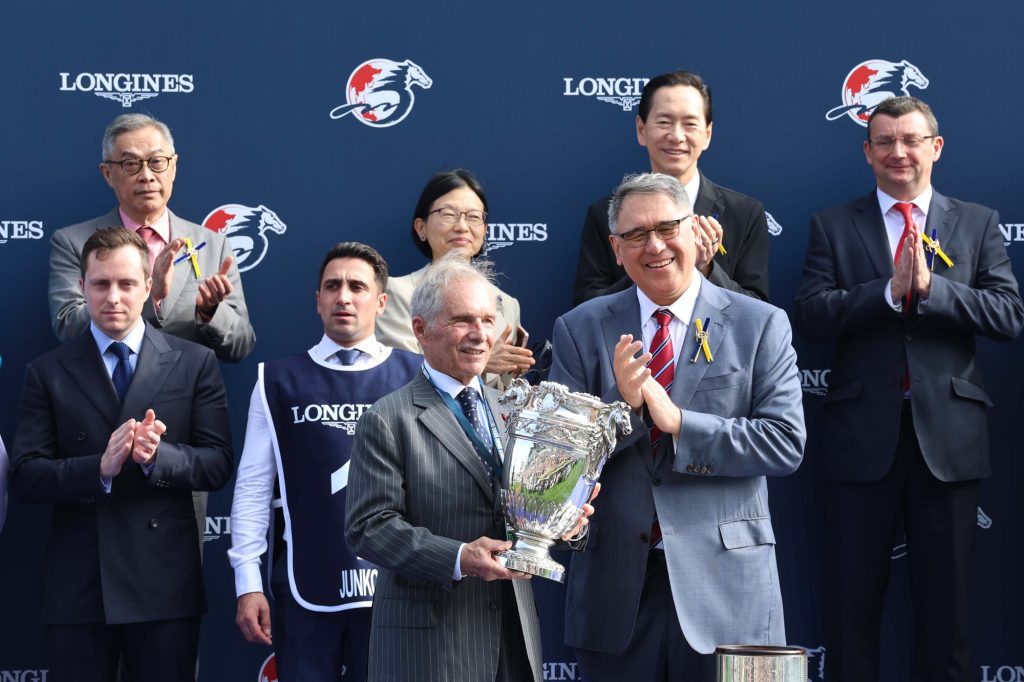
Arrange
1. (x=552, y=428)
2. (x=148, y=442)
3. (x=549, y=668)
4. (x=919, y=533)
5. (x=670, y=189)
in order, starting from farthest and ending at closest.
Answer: (x=549, y=668)
(x=919, y=533)
(x=148, y=442)
(x=670, y=189)
(x=552, y=428)

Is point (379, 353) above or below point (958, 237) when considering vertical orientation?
below

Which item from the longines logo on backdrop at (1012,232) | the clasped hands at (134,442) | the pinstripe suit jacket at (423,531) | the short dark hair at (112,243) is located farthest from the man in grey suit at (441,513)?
the longines logo on backdrop at (1012,232)

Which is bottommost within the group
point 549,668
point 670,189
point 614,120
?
point 549,668

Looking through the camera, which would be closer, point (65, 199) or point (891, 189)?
point (891, 189)

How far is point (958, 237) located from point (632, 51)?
61.1 inches

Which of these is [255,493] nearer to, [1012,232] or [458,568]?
[458,568]

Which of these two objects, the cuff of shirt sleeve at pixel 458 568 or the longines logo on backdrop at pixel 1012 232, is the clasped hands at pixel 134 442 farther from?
the longines logo on backdrop at pixel 1012 232

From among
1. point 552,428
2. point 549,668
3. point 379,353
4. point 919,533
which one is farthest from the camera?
point 549,668

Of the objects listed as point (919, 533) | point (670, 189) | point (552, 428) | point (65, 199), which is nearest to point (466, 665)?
point (552, 428)

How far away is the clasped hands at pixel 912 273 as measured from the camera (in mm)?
4508

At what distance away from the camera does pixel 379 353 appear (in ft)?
14.3

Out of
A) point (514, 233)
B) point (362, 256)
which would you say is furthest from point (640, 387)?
point (514, 233)

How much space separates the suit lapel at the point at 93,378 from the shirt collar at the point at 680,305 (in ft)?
6.08

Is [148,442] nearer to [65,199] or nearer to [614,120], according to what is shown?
[65,199]
